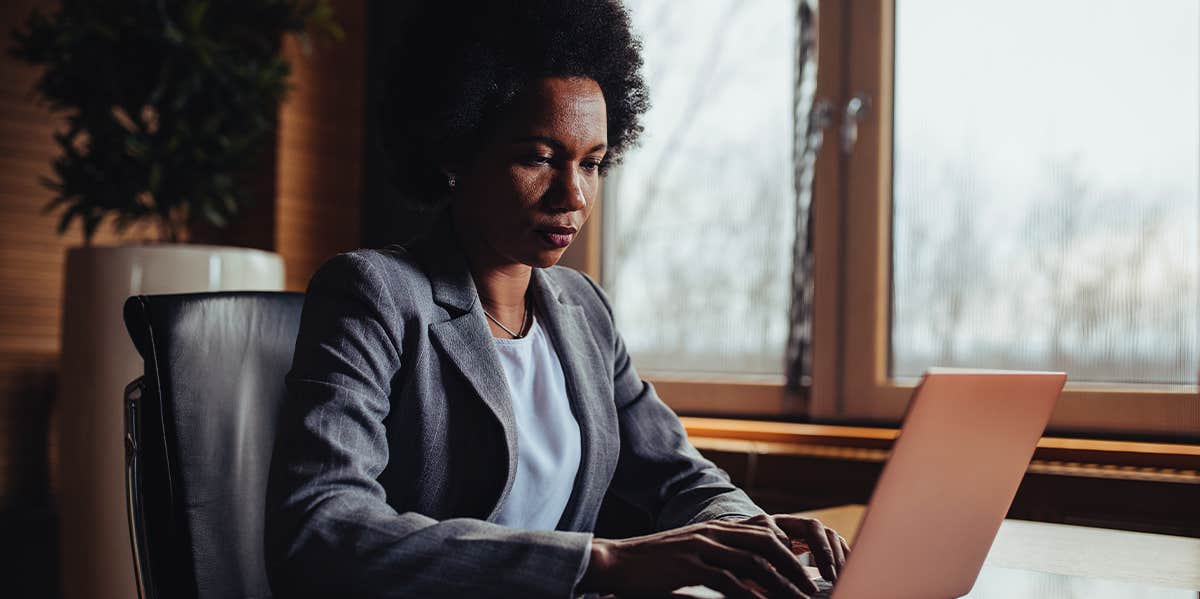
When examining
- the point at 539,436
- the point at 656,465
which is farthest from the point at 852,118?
the point at 539,436

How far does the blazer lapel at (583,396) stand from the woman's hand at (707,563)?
1.38 ft

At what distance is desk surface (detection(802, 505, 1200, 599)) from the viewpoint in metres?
1.03

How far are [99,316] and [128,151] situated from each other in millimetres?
416

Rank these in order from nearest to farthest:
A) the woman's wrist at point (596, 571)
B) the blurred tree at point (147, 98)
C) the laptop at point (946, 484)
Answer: the laptop at point (946, 484)
the woman's wrist at point (596, 571)
the blurred tree at point (147, 98)

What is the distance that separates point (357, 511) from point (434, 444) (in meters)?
0.23

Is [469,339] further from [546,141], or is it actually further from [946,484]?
[946,484]

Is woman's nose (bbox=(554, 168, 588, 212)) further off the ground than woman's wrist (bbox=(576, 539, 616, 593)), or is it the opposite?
woman's nose (bbox=(554, 168, 588, 212))

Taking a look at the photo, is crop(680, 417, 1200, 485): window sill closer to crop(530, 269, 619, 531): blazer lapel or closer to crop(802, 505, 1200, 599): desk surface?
crop(802, 505, 1200, 599): desk surface

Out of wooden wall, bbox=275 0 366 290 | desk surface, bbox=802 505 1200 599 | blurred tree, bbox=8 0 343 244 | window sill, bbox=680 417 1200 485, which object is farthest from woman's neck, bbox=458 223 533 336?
Result: wooden wall, bbox=275 0 366 290

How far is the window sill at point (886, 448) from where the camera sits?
1.88 metres

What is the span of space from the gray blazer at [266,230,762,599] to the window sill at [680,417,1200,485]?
2.08ft

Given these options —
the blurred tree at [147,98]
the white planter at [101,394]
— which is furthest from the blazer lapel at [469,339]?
the blurred tree at [147,98]

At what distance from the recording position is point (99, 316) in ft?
7.86

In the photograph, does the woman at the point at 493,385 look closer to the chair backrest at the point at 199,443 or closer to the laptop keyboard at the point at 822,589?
the laptop keyboard at the point at 822,589
